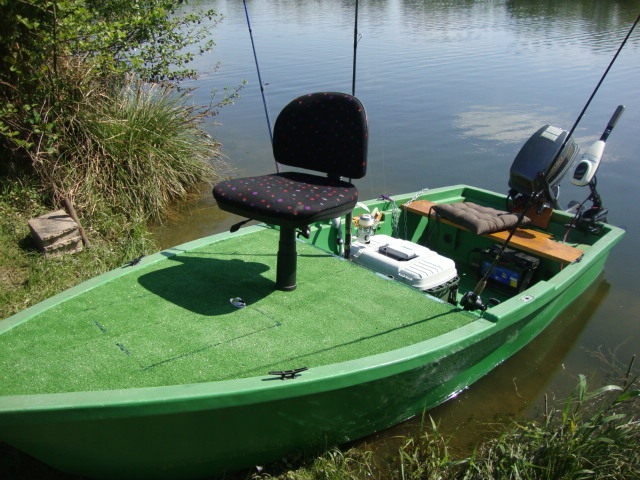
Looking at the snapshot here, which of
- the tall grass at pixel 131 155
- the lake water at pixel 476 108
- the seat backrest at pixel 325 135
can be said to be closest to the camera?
the seat backrest at pixel 325 135

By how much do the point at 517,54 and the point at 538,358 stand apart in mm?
12920

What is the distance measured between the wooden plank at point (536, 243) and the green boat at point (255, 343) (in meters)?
0.04

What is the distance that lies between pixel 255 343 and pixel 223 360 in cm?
20

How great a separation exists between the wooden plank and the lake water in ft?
2.46

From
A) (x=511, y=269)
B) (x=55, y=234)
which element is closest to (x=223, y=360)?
(x=511, y=269)

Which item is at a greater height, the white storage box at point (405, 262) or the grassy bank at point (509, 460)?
the white storage box at point (405, 262)

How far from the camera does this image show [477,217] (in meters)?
4.30

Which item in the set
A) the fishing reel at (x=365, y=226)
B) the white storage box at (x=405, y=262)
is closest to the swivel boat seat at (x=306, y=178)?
the white storage box at (x=405, y=262)

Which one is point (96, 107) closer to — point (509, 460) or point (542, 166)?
point (542, 166)

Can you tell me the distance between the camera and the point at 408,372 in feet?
8.39

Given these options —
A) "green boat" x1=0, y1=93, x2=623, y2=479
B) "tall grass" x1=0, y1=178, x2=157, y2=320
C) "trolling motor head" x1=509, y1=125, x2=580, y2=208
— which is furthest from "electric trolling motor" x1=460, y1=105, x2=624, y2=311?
"tall grass" x1=0, y1=178, x2=157, y2=320

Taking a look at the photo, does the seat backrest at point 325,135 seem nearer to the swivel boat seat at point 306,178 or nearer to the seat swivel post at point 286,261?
the swivel boat seat at point 306,178

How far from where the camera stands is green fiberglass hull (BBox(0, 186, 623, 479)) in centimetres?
211

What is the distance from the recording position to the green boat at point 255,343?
2.14m
